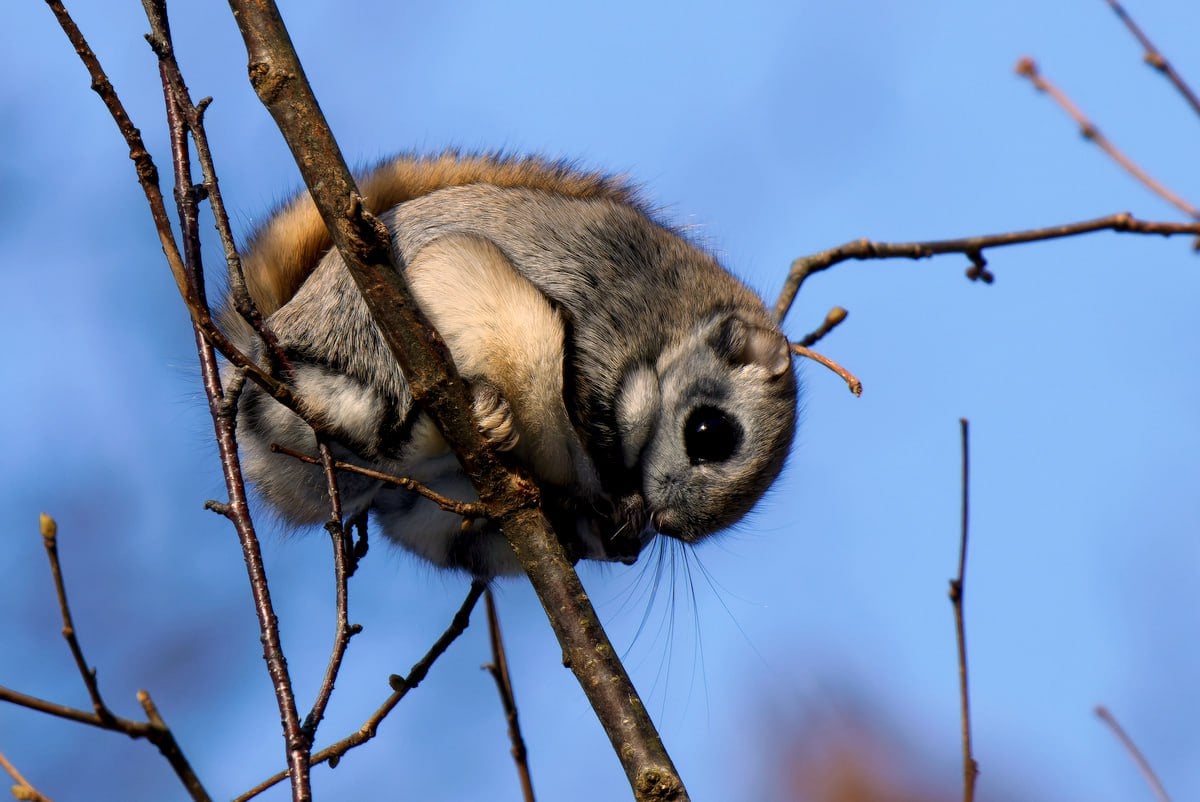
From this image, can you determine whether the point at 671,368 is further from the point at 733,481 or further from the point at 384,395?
the point at 384,395

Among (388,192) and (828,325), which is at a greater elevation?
(388,192)

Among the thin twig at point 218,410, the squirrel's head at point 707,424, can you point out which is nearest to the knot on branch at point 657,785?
the thin twig at point 218,410

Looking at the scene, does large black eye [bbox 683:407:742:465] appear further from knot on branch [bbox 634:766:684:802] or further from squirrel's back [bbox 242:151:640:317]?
knot on branch [bbox 634:766:684:802]

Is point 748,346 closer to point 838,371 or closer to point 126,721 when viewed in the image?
point 838,371

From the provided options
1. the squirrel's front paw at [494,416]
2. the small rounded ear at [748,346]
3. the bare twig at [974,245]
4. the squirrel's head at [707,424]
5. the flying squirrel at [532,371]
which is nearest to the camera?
the bare twig at [974,245]

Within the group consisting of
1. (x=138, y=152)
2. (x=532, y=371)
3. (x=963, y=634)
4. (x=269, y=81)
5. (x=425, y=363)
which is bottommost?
(x=963, y=634)

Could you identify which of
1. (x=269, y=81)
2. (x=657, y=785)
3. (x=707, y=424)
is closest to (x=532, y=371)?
(x=707, y=424)

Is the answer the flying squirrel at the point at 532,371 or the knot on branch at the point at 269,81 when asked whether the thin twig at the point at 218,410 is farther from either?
the knot on branch at the point at 269,81

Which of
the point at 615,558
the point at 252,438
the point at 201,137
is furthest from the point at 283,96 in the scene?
the point at 615,558
